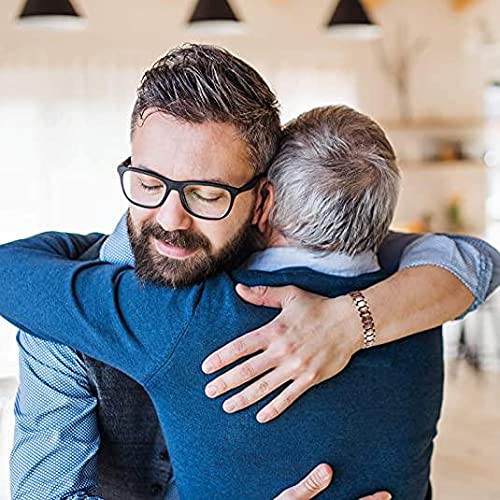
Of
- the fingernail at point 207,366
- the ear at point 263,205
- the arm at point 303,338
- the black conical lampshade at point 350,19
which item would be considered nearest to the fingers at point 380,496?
the arm at point 303,338

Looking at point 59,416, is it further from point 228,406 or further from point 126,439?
point 228,406

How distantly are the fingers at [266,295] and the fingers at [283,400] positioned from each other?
11cm

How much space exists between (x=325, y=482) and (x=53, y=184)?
5400 mm

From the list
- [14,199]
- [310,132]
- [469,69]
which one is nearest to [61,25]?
[14,199]

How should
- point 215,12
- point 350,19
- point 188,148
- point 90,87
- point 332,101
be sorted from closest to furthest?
point 188,148 → point 215,12 → point 350,19 → point 90,87 → point 332,101

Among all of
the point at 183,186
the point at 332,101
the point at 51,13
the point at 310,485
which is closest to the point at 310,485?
the point at 310,485

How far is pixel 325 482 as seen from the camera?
140 centimetres

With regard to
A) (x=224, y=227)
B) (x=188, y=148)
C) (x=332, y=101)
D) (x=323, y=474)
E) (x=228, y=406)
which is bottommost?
(x=332, y=101)

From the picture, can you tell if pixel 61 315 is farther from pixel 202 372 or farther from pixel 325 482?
pixel 325 482

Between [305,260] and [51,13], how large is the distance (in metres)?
2.96

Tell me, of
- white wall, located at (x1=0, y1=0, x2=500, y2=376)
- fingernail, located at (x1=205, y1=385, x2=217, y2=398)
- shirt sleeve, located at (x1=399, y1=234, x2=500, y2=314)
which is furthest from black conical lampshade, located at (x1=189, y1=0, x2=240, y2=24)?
fingernail, located at (x1=205, y1=385, x2=217, y2=398)

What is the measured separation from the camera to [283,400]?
4.49ft

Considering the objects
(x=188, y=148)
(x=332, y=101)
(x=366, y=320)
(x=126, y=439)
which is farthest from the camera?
(x=332, y=101)

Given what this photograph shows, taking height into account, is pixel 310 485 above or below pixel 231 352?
below
